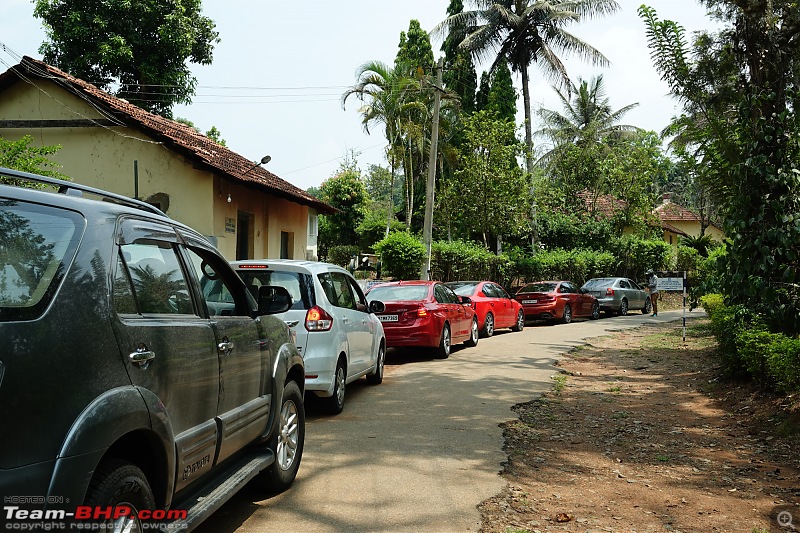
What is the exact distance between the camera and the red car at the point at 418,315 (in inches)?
542

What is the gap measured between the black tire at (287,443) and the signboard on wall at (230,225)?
13.8 metres

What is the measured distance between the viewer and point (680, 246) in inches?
1608

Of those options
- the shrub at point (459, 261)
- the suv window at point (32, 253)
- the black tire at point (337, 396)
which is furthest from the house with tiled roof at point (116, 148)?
the suv window at point (32, 253)

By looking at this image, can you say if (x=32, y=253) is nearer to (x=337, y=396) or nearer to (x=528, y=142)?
(x=337, y=396)

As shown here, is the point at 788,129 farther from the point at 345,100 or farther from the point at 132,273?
the point at 345,100

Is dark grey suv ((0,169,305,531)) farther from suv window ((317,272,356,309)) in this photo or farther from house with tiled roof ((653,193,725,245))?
house with tiled roof ((653,193,725,245))

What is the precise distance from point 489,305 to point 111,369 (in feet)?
54.1

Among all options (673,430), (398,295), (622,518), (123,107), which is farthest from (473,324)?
(622,518)

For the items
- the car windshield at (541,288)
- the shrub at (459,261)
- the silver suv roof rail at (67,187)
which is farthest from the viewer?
the shrub at (459,261)

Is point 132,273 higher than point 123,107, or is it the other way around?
point 123,107

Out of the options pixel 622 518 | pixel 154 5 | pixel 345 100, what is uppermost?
pixel 154 5

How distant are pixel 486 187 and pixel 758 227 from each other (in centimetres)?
1964

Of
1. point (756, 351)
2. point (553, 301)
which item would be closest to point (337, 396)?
point (756, 351)

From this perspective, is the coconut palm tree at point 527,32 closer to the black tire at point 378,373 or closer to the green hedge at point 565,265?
the green hedge at point 565,265
